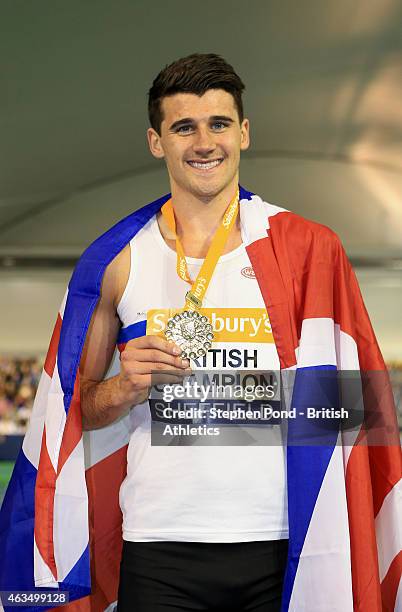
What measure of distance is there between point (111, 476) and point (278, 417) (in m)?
0.37

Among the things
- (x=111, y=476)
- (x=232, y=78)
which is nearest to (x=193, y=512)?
(x=111, y=476)

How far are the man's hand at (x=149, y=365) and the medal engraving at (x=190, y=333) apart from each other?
22mm

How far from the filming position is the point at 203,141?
1.48 metres

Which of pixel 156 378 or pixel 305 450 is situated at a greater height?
pixel 156 378

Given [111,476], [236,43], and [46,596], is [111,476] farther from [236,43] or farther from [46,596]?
[236,43]

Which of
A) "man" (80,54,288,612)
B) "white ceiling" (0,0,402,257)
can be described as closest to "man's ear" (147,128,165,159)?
"man" (80,54,288,612)

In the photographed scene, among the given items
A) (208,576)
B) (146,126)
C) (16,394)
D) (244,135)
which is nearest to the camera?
(208,576)

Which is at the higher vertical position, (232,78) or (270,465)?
(232,78)

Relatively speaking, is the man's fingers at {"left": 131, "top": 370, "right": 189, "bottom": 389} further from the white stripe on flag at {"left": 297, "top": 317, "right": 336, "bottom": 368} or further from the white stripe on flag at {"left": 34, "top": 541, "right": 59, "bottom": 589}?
the white stripe on flag at {"left": 34, "top": 541, "right": 59, "bottom": 589}

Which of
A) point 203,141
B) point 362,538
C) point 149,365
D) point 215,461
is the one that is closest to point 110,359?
point 149,365

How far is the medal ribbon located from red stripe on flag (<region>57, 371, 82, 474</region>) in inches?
9.9

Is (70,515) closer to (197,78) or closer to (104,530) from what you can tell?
(104,530)

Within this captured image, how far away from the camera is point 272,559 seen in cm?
138

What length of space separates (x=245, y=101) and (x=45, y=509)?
18.2ft
